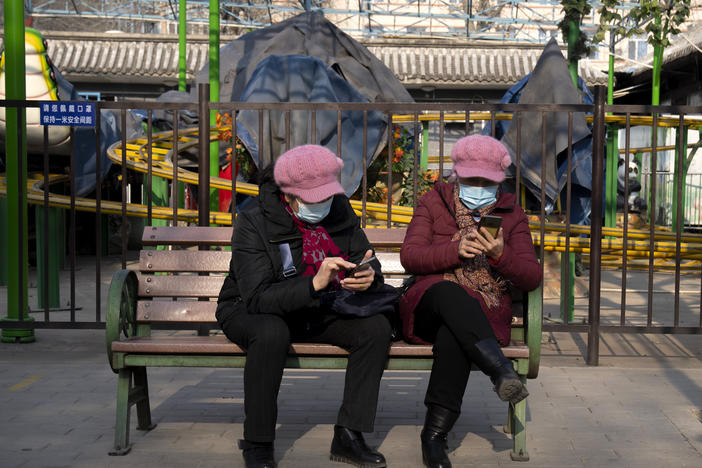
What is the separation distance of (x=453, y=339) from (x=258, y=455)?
92 centimetres

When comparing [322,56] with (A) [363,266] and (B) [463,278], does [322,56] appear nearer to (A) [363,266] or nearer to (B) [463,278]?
(B) [463,278]

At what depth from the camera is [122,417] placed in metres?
4.18

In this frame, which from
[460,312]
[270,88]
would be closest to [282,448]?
[460,312]

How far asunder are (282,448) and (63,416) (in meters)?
1.26

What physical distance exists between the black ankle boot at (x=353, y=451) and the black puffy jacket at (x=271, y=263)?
1.65 ft

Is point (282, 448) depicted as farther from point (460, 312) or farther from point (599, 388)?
point (599, 388)

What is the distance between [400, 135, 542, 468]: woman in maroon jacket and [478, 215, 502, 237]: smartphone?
0.03 m

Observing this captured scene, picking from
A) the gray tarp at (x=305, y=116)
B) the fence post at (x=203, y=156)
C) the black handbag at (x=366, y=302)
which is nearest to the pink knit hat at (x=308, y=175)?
the black handbag at (x=366, y=302)

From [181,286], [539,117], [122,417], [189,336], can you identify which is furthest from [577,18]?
[122,417]

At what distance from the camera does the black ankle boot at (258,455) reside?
3.84m

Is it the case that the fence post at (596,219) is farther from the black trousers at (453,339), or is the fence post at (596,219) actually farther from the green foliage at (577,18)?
the green foliage at (577,18)

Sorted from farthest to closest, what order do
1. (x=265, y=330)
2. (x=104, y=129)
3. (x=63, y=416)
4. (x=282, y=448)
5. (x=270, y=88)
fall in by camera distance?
1. (x=104, y=129)
2. (x=270, y=88)
3. (x=63, y=416)
4. (x=282, y=448)
5. (x=265, y=330)

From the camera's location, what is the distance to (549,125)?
9.05m

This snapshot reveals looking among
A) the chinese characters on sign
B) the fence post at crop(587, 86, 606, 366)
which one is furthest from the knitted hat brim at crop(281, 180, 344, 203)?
the chinese characters on sign
